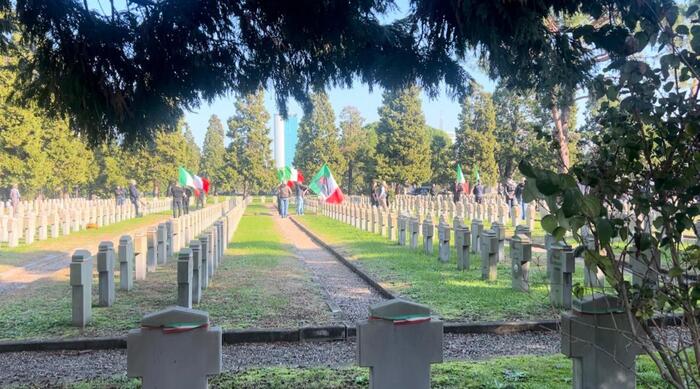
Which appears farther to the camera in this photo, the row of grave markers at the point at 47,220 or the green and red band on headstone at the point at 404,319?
the row of grave markers at the point at 47,220

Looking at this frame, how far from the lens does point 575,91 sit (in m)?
4.38

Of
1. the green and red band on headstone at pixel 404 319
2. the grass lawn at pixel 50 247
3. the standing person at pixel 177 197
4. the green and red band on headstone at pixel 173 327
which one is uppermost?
the standing person at pixel 177 197

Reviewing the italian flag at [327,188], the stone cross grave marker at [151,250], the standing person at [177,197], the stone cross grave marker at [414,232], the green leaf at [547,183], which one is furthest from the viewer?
the standing person at [177,197]

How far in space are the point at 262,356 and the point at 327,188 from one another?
73.8ft

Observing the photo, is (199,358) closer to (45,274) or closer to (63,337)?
(63,337)

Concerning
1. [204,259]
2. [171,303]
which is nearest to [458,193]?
[204,259]

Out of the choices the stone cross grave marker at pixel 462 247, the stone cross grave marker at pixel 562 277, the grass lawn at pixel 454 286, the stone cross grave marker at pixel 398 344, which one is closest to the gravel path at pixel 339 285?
the grass lawn at pixel 454 286

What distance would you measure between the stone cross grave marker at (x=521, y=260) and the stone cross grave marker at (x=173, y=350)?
6.95m

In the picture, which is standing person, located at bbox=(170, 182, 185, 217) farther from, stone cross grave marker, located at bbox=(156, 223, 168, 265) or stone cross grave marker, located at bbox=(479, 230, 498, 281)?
stone cross grave marker, located at bbox=(479, 230, 498, 281)

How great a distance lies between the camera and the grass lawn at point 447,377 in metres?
5.07

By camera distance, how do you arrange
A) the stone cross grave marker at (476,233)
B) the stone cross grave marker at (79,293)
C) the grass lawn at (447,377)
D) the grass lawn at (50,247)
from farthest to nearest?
the grass lawn at (50,247), the stone cross grave marker at (476,233), the stone cross grave marker at (79,293), the grass lawn at (447,377)

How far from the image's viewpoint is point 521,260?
9.73 meters

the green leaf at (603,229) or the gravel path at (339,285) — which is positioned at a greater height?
the green leaf at (603,229)

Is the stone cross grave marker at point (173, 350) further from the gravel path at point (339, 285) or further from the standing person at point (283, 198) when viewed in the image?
the standing person at point (283, 198)
